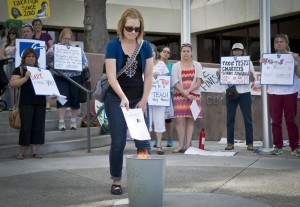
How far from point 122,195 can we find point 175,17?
16.0m

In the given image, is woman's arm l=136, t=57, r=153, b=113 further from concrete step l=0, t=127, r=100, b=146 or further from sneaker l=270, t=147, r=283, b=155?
concrete step l=0, t=127, r=100, b=146

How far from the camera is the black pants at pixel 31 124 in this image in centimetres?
805

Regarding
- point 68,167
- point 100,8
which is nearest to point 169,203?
point 68,167

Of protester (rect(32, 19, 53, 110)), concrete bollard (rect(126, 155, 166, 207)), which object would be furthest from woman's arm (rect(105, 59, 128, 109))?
protester (rect(32, 19, 53, 110))

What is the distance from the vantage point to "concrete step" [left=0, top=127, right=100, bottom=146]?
29.2ft

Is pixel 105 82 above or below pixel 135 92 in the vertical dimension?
above

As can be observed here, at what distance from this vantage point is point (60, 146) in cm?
926

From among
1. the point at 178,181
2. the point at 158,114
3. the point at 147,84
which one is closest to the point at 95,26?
the point at 158,114

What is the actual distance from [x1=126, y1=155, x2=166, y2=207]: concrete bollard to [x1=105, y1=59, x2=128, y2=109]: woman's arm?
1.93 feet

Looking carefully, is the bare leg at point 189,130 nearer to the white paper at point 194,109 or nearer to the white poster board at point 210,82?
the white paper at point 194,109

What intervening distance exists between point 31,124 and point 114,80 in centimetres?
353

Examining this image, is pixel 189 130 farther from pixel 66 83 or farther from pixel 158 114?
pixel 66 83

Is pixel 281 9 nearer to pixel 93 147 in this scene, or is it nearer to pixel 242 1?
pixel 242 1

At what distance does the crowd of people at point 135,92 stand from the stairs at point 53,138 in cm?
22
